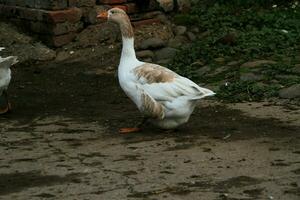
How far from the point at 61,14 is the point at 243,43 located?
9.82 ft

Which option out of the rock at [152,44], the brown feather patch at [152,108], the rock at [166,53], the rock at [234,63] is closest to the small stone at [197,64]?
the rock at [234,63]

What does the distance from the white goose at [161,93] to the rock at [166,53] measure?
351 cm

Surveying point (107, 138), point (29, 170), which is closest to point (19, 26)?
point (107, 138)

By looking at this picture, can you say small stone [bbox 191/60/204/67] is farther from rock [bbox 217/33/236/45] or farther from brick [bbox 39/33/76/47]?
brick [bbox 39/33/76/47]

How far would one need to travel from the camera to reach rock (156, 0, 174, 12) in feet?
41.1

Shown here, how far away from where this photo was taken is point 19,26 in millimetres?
12266

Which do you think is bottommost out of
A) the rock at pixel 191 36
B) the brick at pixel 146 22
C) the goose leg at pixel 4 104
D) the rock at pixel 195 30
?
the goose leg at pixel 4 104

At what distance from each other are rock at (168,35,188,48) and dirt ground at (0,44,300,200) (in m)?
1.92

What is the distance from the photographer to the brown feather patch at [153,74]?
7.25m

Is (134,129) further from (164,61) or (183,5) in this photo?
(183,5)

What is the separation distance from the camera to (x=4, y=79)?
8492 millimetres

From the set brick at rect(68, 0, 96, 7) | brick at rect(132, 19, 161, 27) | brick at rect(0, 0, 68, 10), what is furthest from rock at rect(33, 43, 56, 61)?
brick at rect(132, 19, 161, 27)

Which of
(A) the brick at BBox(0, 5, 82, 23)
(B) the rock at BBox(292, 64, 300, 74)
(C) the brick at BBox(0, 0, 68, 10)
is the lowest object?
(B) the rock at BBox(292, 64, 300, 74)

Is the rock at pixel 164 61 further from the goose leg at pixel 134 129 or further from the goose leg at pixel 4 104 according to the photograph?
the goose leg at pixel 134 129
